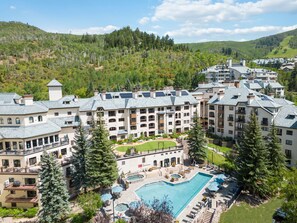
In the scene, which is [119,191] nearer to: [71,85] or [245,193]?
[245,193]

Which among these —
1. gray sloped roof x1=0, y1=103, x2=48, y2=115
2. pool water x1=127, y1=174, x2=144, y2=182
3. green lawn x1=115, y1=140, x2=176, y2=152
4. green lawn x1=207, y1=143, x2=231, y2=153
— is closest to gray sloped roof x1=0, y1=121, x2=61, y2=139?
gray sloped roof x1=0, y1=103, x2=48, y2=115

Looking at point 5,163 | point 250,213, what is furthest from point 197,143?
point 5,163

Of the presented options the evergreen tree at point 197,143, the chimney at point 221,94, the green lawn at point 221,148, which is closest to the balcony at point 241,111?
the chimney at point 221,94

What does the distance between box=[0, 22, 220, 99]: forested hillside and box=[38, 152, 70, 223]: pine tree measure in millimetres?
64420

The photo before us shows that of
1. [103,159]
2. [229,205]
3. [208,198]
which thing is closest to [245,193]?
[229,205]

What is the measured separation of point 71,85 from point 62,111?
50.3 meters

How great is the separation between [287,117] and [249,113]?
776 cm

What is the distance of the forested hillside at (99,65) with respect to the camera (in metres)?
101

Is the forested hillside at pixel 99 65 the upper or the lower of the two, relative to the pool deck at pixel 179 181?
upper

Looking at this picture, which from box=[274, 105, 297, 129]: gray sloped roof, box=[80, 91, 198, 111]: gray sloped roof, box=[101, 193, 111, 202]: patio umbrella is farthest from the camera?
box=[80, 91, 198, 111]: gray sloped roof

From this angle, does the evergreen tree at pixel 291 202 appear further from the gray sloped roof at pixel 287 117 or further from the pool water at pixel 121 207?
the gray sloped roof at pixel 287 117

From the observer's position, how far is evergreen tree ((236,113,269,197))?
1312 inches

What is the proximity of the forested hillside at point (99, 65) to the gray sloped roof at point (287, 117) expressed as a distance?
54.5m

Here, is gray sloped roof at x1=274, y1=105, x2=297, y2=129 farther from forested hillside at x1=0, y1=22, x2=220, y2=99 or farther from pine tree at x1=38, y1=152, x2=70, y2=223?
forested hillside at x1=0, y1=22, x2=220, y2=99
